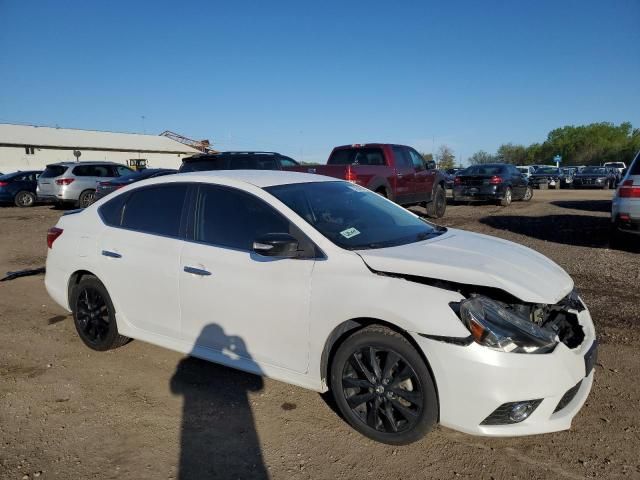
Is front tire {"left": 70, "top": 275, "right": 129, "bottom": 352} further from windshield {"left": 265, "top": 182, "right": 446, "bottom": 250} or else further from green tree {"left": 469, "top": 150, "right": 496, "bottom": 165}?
green tree {"left": 469, "top": 150, "right": 496, "bottom": 165}

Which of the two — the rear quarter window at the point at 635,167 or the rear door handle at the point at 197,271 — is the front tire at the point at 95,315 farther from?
the rear quarter window at the point at 635,167

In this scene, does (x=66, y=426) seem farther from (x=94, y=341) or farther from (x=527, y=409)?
(x=527, y=409)

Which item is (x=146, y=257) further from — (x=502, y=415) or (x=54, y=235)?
(x=502, y=415)

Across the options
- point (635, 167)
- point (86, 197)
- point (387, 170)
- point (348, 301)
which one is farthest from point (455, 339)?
point (86, 197)

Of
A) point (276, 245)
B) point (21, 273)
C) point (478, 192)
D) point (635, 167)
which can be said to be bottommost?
point (21, 273)

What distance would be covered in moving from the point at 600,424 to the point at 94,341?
13.5 feet

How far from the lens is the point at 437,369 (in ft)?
8.81

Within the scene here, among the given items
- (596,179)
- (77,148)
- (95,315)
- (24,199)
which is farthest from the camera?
(77,148)

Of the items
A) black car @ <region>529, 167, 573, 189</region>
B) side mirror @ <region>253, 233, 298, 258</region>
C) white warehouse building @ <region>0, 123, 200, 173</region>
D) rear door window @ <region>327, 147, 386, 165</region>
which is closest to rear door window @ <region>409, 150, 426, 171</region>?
rear door window @ <region>327, 147, 386, 165</region>

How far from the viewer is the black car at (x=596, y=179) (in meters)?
28.7

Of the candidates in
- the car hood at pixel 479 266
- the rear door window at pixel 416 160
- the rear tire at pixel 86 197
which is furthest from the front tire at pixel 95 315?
the rear tire at pixel 86 197

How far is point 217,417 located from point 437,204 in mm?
11426

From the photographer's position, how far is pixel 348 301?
2955 mm

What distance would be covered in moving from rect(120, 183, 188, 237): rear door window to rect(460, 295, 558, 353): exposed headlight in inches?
91.7
